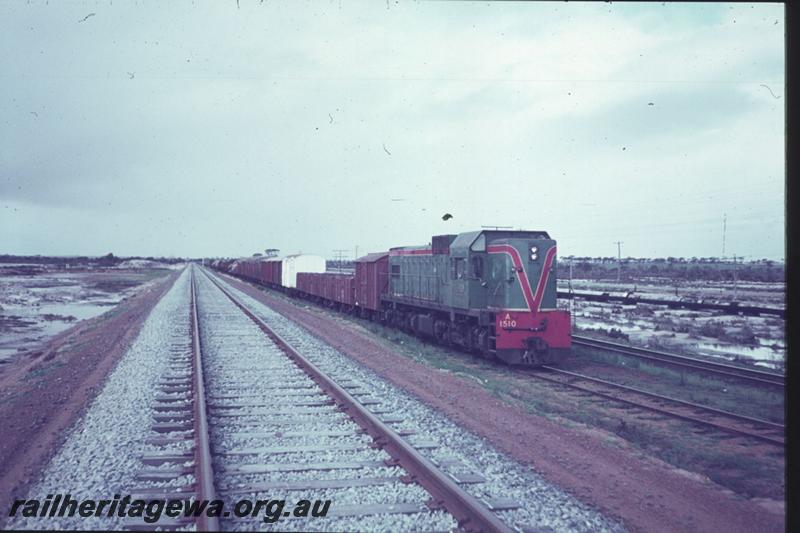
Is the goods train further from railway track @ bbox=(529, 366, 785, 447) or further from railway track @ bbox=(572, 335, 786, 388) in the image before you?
railway track @ bbox=(572, 335, 786, 388)

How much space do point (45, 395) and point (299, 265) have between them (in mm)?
34492

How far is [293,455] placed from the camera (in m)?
6.98

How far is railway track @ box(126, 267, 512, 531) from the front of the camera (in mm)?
5367

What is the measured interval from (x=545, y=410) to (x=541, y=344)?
14.2 feet

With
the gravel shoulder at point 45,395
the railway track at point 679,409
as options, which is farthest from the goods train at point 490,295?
the gravel shoulder at point 45,395

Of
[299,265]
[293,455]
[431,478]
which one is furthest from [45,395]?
[299,265]

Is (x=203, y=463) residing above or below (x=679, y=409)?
above

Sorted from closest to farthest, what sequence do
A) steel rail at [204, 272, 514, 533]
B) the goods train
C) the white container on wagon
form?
steel rail at [204, 272, 514, 533] < the goods train < the white container on wagon

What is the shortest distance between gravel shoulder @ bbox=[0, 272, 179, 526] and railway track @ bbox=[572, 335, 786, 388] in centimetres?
1320

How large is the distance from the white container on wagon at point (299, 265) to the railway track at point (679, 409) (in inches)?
1287

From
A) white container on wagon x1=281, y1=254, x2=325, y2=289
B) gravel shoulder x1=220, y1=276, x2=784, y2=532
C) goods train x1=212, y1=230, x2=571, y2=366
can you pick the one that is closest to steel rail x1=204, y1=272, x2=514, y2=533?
gravel shoulder x1=220, y1=276, x2=784, y2=532

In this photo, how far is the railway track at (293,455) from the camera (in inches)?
211

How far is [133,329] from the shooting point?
71.6 ft

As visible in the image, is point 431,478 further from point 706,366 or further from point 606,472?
point 706,366
